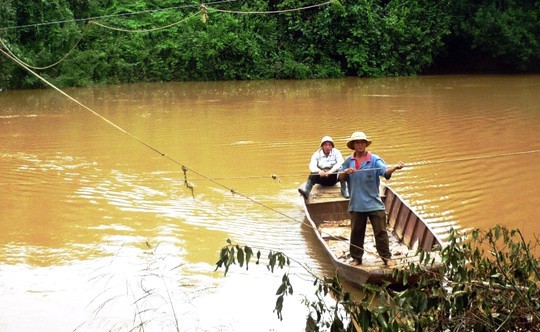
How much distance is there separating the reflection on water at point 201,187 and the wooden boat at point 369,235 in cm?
33

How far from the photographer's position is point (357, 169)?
670 centimetres

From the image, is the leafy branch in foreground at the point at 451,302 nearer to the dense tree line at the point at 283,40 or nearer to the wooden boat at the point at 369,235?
the wooden boat at the point at 369,235

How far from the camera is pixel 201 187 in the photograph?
11.4 m

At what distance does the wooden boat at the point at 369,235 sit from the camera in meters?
6.55

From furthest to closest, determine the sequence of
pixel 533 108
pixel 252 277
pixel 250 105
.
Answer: pixel 250 105 → pixel 533 108 → pixel 252 277

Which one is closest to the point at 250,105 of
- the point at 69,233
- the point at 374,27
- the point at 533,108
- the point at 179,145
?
the point at 179,145

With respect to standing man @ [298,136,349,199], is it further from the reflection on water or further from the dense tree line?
the dense tree line

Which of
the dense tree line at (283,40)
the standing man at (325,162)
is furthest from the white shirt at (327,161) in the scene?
the dense tree line at (283,40)

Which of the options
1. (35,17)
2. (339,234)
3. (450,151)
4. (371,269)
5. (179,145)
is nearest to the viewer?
(371,269)

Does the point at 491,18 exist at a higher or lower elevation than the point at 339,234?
higher

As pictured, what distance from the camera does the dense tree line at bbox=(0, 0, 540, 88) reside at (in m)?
26.4

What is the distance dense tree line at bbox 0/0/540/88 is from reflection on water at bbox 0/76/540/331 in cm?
507

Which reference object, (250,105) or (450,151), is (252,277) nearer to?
(450,151)

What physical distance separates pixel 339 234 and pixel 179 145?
6850 millimetres
